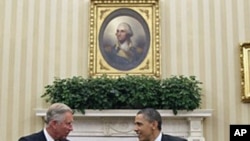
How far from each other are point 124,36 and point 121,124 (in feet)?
3.67

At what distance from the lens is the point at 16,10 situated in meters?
6.09

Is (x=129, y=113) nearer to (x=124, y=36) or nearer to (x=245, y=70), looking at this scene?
(x=124, y=36)

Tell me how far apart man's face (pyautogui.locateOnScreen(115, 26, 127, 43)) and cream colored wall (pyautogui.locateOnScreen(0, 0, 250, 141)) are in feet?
1.30

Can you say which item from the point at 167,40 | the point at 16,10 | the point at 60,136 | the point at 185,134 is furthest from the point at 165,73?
the point at 60,136

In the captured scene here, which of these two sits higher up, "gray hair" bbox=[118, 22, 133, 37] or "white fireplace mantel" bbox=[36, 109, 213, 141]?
"gray hair" bbox=[118, 22, 133, 37]

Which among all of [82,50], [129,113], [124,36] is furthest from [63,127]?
[124,36]

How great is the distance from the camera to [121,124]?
5672 mm

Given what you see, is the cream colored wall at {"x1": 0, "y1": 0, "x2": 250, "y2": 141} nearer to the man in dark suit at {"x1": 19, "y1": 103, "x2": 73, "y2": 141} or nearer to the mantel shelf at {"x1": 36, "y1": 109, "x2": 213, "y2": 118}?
the mantel shelf at {"x1": 36, "y1": 109, "x2": 213, "y2": 118}

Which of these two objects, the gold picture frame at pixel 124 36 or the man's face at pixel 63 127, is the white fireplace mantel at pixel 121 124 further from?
the man's face at pixel 63 127

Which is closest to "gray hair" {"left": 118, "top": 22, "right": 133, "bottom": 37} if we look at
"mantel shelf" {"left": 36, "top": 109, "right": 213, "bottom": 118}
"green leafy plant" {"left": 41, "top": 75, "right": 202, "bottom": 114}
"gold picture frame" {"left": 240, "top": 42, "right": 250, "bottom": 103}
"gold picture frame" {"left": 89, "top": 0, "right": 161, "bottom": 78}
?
"gold picture frame" {"left": 89, "top": 0, "right": 161, "bottom": 78}

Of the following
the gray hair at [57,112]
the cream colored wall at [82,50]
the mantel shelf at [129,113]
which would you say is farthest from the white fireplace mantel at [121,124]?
the gray hair at [57,112]

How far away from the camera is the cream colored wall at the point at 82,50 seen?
580 cm

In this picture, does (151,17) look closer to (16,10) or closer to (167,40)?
(167,40)

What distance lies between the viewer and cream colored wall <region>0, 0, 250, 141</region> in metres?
5.80
